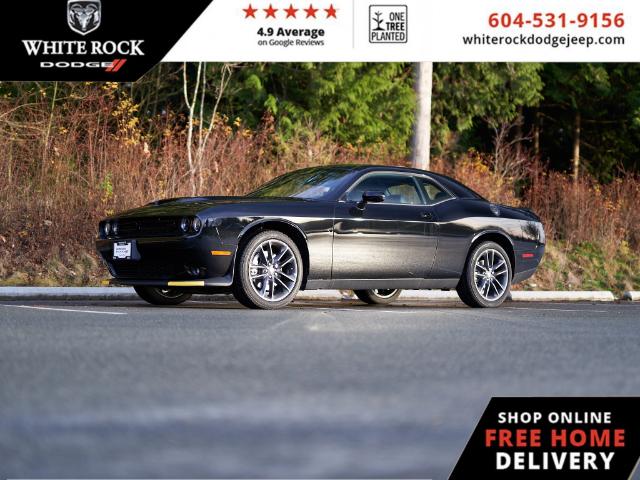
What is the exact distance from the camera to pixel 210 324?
1077cm

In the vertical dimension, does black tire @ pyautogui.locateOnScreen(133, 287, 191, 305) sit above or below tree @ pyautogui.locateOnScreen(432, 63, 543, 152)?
below

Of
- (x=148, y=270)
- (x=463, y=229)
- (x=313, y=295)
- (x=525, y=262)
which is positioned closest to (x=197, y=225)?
(x=148, y=270)

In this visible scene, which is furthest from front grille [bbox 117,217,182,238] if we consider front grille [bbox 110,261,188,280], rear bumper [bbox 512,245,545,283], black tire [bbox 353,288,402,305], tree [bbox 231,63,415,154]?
tree [bbox 231,63,415,154]

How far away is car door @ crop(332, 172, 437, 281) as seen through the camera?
13.0 metres

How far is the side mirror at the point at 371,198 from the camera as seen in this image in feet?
42.4

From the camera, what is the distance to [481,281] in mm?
14156

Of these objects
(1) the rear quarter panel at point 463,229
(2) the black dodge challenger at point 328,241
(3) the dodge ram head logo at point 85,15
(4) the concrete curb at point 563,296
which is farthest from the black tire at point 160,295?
(3) the dodge ram head logo at point 85,15

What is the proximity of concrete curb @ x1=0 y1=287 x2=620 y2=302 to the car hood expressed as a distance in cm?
229

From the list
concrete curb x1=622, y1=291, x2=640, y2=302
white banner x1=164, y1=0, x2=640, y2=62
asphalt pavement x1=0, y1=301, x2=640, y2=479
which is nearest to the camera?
asphalt pavement x1=0, y1=301, x2=640, y2=479

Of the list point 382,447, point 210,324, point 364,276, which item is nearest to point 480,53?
point 364,276

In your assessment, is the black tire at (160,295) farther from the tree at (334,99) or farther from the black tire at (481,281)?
the tree at (334,99)

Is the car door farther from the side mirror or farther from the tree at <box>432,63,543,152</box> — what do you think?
the tree at <box>432,63,543,152</box>

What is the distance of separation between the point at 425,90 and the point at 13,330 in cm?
1318

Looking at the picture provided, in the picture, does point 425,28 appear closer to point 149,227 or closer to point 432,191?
point 432,191
